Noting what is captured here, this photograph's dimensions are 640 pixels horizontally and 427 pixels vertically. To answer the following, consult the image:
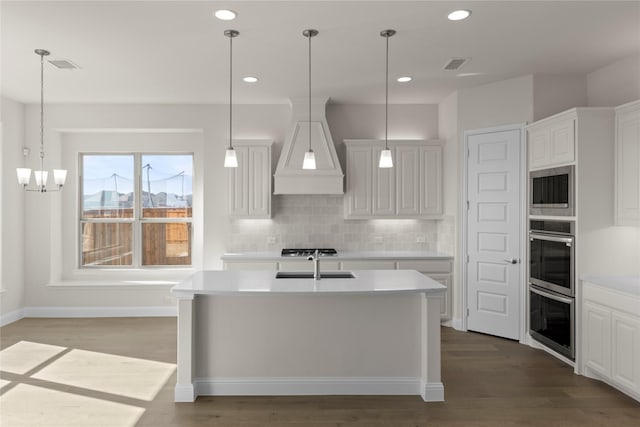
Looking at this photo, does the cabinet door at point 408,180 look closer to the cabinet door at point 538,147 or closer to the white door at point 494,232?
the white door at point 494,232

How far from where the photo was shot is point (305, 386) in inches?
131

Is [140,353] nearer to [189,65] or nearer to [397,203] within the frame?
[189,65]

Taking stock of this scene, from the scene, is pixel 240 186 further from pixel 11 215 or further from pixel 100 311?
pixel 11 215

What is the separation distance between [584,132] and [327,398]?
3.12 meters

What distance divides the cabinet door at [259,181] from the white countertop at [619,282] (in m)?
3.54

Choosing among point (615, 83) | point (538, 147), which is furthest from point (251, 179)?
point (615, 83)

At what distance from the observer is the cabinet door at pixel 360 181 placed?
555cm

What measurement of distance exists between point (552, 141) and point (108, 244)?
5.78 m

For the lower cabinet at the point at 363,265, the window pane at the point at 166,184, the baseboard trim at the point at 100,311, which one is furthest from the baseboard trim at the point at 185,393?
the window pane at the point at 166,184

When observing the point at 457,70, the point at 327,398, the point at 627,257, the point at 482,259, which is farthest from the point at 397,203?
the point at 327,398

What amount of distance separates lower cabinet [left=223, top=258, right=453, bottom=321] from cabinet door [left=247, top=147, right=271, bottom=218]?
0.66 metres

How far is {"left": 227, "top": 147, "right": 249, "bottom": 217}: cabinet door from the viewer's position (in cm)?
548

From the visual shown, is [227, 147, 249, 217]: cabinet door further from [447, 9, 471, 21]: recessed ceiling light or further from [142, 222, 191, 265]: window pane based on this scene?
[447, 9, 471, 21]: recessed ceiling light

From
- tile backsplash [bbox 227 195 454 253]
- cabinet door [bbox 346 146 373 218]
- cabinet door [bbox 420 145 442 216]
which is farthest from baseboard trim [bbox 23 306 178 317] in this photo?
cabinet door [bbox 420 145 442 216]
